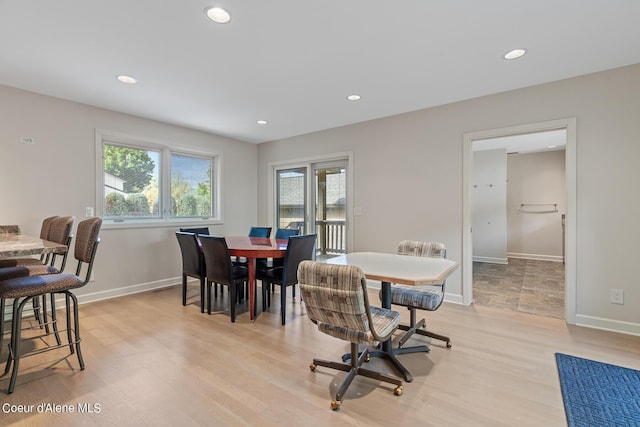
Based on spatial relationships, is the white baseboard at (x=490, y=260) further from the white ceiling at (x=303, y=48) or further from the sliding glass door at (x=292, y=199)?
the white ceiling at (x=303, y=48)

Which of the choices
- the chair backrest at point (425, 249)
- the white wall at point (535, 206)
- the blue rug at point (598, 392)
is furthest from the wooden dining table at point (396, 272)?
the white wall at point (535, 206)

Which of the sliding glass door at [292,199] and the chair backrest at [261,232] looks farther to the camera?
the sliding glass door at [292,199]

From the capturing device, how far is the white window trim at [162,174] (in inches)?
149

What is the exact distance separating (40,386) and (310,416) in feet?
5.96

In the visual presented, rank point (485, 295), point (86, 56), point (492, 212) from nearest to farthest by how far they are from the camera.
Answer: point (86, 56), point (485, 295), point (492, 212)

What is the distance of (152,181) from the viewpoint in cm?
438

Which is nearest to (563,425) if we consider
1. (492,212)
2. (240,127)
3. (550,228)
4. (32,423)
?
(32,423)

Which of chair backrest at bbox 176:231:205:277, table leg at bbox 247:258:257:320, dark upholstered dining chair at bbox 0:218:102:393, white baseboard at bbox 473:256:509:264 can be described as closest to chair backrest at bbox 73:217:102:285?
dark upholstered dining chair at bbox 0:218:102:393

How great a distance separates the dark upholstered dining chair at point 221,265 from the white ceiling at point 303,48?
1657 millimetres

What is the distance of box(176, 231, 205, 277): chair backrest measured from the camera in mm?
3328

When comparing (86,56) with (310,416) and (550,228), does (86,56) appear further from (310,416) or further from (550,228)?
(550,228)

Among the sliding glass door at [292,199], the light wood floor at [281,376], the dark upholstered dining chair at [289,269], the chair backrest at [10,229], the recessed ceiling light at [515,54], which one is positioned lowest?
the light wood floor at [281,376]

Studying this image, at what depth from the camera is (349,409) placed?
1.73m

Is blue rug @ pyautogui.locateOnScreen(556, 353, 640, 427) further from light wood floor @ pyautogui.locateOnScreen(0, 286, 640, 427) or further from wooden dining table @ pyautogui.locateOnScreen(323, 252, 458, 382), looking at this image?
wooden dining table @ pyautogui.locateOnScreen(323, 252, 458, 382)
